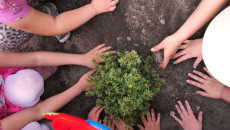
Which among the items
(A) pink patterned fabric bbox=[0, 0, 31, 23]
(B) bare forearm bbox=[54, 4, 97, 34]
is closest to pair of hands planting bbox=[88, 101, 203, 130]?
(B) bare forearm bbox=[54, 4, 97, 34]

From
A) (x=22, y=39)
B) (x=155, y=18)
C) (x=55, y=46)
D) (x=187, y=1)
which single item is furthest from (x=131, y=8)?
(x=22, y=39)

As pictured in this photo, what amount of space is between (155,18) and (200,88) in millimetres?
594

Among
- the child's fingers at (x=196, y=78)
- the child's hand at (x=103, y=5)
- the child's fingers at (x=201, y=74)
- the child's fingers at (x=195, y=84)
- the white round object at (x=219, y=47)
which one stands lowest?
the child's fingers at (x=195, y=84)

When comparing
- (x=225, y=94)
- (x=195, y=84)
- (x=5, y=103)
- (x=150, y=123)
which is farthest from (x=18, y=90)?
(x=225, y=94)

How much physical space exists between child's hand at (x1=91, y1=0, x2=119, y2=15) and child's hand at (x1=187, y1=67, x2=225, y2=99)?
72 centimetres

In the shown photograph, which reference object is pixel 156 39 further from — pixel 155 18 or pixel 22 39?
pixel 22 39

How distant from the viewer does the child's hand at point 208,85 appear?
1.40 metres

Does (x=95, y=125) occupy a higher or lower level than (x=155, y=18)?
lower

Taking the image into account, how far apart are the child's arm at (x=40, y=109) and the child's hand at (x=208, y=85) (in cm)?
78

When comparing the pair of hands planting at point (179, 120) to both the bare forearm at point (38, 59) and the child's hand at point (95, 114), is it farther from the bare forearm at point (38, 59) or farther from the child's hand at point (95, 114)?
the bare forearm at point (38, 59)

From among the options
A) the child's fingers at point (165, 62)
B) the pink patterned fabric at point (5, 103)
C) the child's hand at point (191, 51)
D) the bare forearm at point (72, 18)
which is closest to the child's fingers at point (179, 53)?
the child's hand at point (191, 51)

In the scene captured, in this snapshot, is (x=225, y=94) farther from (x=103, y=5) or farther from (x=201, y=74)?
(x=103, y=5)

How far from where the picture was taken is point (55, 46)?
5.40ft

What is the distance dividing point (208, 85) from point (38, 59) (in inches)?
47.2
